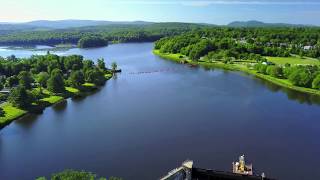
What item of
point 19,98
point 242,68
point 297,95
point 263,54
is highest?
point 263,54

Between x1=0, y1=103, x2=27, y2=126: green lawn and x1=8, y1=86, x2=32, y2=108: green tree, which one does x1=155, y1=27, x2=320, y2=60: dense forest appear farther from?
x1=0, y1=103, x2=27, y2=126: green lawn

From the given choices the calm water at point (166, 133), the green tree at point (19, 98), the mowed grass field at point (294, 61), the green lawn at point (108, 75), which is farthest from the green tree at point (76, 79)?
the mowed grass field at point (294, 61)

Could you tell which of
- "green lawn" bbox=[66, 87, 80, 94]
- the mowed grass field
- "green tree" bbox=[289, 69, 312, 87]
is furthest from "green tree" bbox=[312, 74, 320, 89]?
"green lawn" bbox=[66, 87, 80, 94]

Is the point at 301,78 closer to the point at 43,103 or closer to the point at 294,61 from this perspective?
the point at 294,61

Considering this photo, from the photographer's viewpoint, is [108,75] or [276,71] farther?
[108,75]

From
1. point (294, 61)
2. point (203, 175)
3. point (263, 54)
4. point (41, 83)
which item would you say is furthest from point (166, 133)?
point (263, 54)

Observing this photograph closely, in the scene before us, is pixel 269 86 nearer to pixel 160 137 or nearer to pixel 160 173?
pixel 160 137

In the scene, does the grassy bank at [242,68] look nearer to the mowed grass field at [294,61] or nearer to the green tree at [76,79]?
the mowed grass field at [294,61]

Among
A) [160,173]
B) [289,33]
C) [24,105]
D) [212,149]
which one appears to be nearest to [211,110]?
[212,149]
